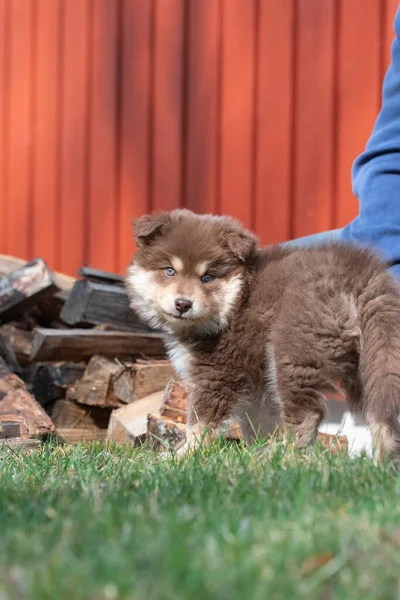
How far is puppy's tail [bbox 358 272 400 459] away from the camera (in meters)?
3.09

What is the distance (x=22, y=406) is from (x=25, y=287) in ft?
4.08

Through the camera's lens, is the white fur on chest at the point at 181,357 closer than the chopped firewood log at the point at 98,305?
Yes

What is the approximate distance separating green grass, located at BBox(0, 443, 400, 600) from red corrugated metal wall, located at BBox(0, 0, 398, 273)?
334 centimetres

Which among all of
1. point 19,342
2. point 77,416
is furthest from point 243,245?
point 19,342

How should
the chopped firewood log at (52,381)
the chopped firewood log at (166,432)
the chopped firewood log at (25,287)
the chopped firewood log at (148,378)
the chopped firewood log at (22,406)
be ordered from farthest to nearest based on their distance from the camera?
the chopped firewood log at (25,287) → the chopped firewood log at (52,381) → the chopped firewood log at (148,378) → the chopped firewood log at (22,406) → the chopped firewood log at (166,432)

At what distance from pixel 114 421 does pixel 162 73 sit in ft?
9.37

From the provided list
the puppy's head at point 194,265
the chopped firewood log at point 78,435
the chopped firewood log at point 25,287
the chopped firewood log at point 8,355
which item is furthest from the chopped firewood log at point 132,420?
the chopped firewood log at point 25,287

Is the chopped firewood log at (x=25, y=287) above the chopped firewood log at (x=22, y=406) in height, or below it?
above

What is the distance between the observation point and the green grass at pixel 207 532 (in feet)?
5.05

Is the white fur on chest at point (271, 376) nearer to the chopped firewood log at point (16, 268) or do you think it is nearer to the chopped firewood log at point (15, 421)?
the chopped firewood log at point (15, 421)

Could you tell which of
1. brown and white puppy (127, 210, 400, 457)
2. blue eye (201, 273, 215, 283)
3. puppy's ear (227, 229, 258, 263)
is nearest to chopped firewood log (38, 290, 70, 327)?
brown and white puppy (127, 210, 400, 457)

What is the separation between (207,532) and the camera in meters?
1.89

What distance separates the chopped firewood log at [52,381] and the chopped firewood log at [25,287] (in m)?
0.54

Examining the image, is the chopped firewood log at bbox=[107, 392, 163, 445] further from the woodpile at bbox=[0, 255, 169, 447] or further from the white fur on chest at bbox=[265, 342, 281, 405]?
the white fur on chest at bbox=[265, 342, 281, 405]
